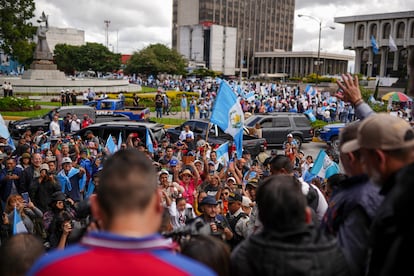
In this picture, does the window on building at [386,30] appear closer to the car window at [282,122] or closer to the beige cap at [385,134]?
the car window at [282,122]

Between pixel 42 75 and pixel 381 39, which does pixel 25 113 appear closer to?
pixel 42 75

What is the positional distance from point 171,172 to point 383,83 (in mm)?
66454

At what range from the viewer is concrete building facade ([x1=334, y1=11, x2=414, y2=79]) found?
82.1m

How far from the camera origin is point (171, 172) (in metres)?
9.65

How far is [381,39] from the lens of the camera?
86562 millimetres

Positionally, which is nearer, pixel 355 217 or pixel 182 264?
pixel 182 264

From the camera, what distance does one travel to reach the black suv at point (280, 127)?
1938 cm

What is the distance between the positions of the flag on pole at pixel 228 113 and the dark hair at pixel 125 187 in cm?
832

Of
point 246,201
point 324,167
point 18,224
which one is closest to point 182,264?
point 18,224

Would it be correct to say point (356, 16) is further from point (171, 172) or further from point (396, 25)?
point (171, 172)

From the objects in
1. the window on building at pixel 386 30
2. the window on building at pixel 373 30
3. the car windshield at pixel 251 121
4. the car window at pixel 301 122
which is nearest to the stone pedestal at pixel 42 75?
the car windshield at pixel 251 121

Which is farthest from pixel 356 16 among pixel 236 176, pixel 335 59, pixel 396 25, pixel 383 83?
pixel 236 176

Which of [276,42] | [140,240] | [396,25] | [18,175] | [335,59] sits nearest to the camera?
[140,240]

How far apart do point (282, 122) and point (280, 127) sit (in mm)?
282
